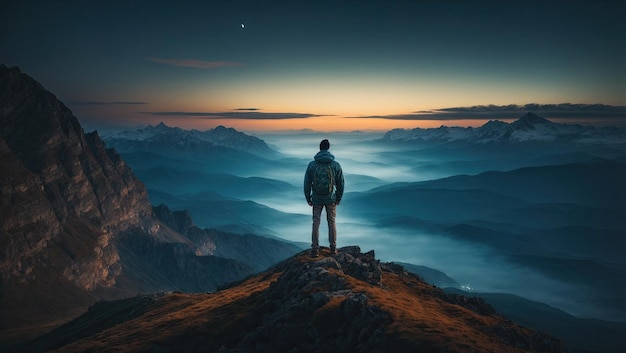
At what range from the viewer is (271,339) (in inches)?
1400

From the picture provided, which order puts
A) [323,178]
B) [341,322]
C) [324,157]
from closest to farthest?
[341,322], [324,157], [323,178]

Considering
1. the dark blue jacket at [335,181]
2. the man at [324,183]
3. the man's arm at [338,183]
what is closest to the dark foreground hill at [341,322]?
the man at [324,183]

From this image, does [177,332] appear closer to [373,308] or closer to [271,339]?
[271,339]

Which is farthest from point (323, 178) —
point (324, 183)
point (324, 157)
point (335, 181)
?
point (324, 157)

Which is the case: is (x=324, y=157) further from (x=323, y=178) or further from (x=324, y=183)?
(x=324, y=183)

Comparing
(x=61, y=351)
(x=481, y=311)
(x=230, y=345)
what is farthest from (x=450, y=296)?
(x=61, y=351)

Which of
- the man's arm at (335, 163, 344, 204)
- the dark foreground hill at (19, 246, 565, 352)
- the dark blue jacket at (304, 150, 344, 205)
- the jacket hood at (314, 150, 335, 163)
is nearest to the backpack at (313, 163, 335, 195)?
the dark blue jacket at (304, 150, 344, 205)

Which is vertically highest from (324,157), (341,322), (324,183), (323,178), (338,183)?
(324,157)

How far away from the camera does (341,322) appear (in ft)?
112

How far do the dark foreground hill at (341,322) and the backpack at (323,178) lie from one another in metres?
8.16

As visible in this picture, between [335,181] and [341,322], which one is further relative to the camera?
[335,181]

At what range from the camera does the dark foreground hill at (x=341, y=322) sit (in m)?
30.6

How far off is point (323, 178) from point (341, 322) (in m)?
14.3

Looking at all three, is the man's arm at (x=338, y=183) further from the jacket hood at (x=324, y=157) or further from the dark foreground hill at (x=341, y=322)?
the dark foreground hill at (x=341, y=322)
